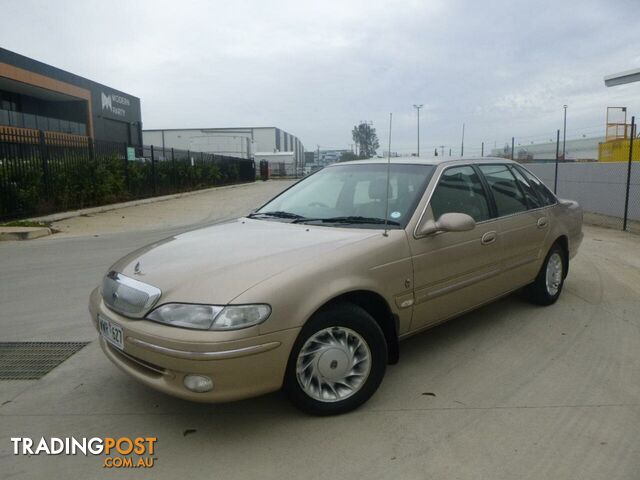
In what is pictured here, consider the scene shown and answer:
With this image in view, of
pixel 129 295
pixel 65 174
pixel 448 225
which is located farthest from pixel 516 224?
pixel 65 174

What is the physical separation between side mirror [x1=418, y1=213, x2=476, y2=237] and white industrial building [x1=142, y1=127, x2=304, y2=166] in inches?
2032

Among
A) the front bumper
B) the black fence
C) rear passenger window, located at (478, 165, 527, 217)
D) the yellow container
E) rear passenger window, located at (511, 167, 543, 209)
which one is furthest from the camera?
the yellow container

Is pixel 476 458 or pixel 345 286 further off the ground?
pixel 345 286

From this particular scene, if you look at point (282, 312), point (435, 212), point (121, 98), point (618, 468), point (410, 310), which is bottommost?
point (618, 468)

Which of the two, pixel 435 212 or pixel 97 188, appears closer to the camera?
pixel 435 212

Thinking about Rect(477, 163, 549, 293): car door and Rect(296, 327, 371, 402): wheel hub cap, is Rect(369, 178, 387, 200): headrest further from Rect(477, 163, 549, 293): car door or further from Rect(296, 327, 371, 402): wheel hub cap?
Rect(296, 327, 371, 402): wheel hub cap

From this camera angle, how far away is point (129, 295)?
2871mm

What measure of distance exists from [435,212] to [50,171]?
11.9 m

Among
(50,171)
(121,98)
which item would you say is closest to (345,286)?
(50,171)

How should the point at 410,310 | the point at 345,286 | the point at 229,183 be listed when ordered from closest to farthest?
the point at 345,286 → the point at 410,310 → the point at 229,183

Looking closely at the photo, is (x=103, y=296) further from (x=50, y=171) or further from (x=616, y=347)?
(x=50, y=171)

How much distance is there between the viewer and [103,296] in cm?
320

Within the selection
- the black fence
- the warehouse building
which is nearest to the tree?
the black fence

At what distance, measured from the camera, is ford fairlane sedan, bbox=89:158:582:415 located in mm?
2609
